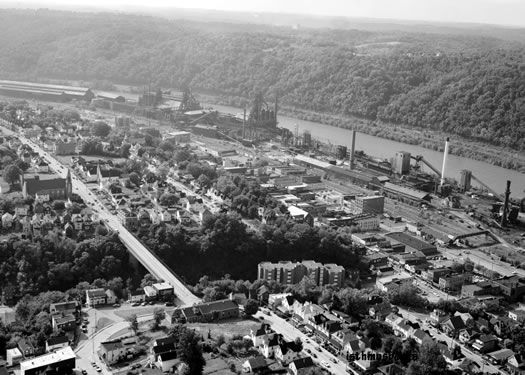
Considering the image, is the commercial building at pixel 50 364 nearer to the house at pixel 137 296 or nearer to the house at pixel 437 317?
the house at pixel 137 296

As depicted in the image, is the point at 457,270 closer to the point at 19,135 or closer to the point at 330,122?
the point at 19,135

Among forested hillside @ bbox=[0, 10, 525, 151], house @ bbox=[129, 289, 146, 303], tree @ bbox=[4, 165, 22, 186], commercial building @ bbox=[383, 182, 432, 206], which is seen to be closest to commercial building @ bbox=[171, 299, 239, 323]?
house @ bbox=[129, 289, 146, 303]

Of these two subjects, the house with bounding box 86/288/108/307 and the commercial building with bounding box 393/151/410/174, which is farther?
the commercial building with bounding box 393/151/410/174

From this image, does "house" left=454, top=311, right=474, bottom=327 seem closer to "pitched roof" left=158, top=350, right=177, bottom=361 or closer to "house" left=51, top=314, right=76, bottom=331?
"pitched roof" left=158, top=350, right=177, bottom=361

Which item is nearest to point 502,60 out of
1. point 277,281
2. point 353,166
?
point 353,166

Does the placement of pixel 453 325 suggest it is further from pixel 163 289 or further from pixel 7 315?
pixel 7 315

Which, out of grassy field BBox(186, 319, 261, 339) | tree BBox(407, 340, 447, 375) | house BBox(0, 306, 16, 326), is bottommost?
house BBox(0, 306, 16, 326)

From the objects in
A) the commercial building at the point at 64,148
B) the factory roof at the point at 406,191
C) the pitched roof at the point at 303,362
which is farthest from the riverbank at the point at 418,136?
the pitched roof at the point at 303,362
